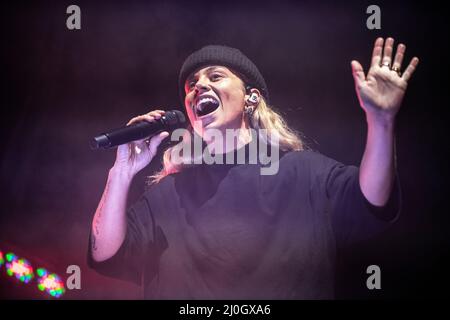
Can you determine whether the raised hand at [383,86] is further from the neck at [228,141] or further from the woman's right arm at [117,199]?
the woman's right arm at [117,199]

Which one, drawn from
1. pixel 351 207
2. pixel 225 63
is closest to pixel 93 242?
pixel 225 63

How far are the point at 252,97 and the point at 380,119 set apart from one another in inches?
27.1

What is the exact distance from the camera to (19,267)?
8.73ft

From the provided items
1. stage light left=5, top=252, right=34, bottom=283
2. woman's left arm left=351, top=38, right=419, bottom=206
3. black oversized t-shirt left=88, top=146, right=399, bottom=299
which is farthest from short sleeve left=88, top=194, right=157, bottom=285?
woman's left arm left=351, top=38, right=419, bottom=206

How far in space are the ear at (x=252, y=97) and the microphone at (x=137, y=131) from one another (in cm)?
40

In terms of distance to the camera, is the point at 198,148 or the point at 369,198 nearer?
the point at 369,198

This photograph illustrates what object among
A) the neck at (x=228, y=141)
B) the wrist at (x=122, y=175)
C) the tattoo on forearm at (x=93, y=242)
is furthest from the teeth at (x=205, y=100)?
the tattoo on forearm at (x=93, y=242)

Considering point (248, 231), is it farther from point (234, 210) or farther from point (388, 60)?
point (388, 60)

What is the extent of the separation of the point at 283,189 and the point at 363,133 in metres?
0.52

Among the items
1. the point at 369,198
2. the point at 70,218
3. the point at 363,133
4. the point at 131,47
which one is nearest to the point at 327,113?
the point at 363,133

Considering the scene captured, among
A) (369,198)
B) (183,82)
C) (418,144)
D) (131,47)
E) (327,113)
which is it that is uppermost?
(131,47)

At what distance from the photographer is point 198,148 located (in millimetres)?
Answer: 2580

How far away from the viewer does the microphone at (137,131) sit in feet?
6.66
